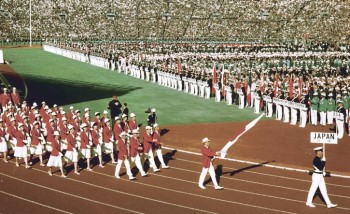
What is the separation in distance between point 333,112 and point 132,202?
1353 centimetres

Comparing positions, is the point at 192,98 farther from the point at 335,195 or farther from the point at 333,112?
the point at 335,195

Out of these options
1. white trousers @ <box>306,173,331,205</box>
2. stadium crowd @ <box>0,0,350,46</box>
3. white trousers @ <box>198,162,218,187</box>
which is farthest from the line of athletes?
stadium crowd @ <box>0,0,350,46</box>

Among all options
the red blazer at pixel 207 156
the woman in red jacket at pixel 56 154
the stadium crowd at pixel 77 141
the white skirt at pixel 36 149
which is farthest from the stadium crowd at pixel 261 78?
the white skirt at pixel 36 149

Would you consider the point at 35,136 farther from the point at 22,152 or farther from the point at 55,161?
the point at 55,161

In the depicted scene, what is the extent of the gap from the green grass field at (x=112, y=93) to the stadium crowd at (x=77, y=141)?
7591 mm

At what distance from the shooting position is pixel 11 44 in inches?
3140

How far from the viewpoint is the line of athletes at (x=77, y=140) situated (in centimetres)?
1698

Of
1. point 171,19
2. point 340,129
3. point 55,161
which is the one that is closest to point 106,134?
point 55,161

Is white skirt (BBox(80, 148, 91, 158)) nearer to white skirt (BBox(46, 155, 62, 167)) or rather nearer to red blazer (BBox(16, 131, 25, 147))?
white skirt (BBox(46, 155, 62, 167))

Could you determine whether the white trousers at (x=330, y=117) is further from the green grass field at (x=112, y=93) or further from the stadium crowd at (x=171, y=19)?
the stadium crowd at (x=171, y=19)

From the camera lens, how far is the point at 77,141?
18.1 m

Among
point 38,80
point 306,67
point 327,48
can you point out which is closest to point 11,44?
point 38,80

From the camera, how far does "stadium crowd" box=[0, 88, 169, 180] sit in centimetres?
1703

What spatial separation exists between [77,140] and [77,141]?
3cm
